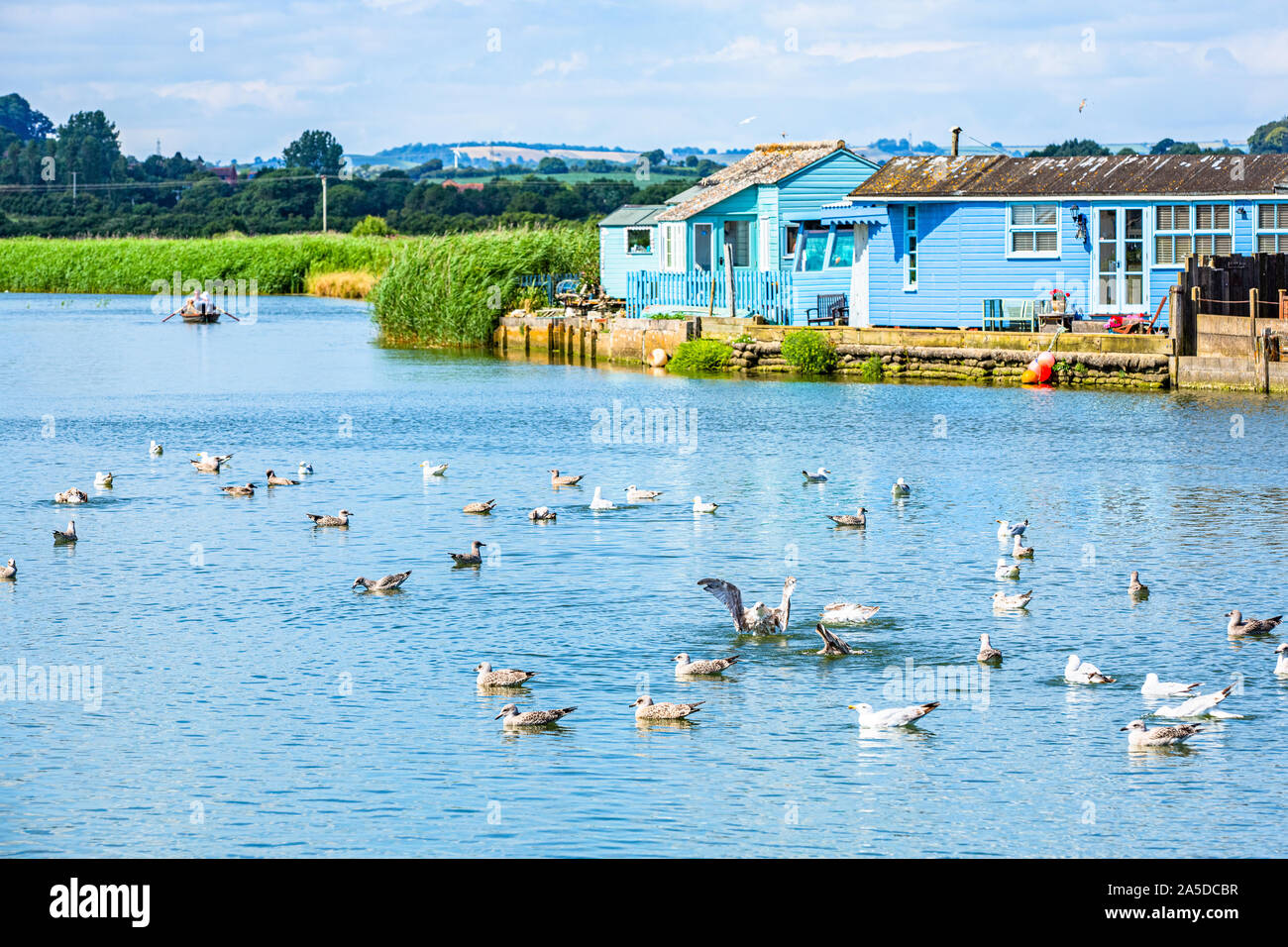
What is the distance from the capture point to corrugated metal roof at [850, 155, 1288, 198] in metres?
45.0

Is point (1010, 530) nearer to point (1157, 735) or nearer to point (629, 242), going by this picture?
point (1157, 735)

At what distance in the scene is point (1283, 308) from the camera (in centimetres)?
4125

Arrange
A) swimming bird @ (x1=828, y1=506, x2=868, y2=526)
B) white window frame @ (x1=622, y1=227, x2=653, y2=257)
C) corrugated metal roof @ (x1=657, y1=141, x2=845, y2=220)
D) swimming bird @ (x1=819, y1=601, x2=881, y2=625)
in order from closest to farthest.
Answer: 1. swimming bird @ (x1=819, y1=601, x2=881, y2=625)
2. swimming bird @ (x1=828, y1=506, x2=868, y2=526)
3. corrugated metal roof @ (x1=657, y1=141, x2=845, y2=220)
4. white window frame @ (x1=622, y1=227, x2=653, y2=257)

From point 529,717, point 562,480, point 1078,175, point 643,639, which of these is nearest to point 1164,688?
point 643,639

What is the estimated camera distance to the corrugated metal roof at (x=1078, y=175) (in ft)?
148

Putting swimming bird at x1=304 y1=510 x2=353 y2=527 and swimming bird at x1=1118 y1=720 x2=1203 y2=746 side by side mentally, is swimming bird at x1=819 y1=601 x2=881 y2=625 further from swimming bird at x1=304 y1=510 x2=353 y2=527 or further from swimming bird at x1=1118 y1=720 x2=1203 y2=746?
swimming bird at x1=304 y1=510 x2=353 y2=527

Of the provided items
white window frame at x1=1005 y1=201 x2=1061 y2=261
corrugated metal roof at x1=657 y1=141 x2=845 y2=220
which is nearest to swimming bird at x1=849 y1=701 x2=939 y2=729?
white window frame at x1=1005 y1=201 x2=1061 y2=261

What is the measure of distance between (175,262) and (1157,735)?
105728mm

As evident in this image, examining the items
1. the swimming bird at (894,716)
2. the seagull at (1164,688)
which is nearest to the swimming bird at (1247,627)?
the seagull at (1164,688)

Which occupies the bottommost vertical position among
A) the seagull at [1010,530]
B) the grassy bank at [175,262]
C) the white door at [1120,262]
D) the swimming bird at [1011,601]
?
the swimming bird at [1011,601]

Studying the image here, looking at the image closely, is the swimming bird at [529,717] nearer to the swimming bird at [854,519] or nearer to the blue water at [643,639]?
the blue water at [643,639]

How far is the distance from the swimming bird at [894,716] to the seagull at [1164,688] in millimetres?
2348

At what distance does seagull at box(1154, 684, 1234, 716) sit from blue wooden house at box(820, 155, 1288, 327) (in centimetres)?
3130
